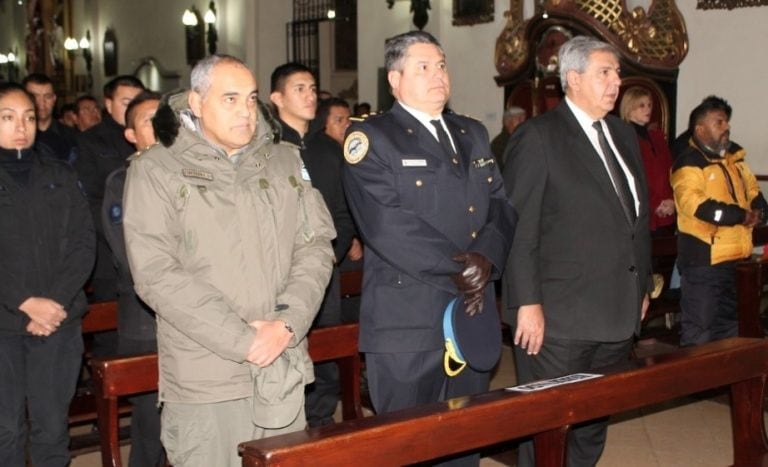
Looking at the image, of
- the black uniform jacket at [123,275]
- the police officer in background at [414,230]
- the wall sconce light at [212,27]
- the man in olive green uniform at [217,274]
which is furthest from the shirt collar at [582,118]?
the wall sconce light at [212,27]

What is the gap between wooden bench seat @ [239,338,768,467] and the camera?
7.75 feet

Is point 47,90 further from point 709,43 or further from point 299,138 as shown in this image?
point 709,43

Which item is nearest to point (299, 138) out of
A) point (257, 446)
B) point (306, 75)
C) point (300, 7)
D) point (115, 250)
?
point (306, 75)

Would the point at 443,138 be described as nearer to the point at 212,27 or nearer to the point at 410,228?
the point at 410,228

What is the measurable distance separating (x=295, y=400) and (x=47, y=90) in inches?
188

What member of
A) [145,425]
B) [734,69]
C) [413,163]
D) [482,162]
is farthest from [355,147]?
[734,69]

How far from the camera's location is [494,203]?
3281mm

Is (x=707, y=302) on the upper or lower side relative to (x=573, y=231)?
lower

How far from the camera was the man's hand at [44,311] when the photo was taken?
3484mm

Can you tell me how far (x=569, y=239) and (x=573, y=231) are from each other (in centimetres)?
3

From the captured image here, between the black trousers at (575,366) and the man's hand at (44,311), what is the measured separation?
1641 mm

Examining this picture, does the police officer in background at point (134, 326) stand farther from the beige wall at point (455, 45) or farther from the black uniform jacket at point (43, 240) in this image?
the beige wall at point (455, 45)

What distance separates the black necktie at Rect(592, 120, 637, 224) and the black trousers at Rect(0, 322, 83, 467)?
201 centimetres

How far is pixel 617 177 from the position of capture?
3.48m
